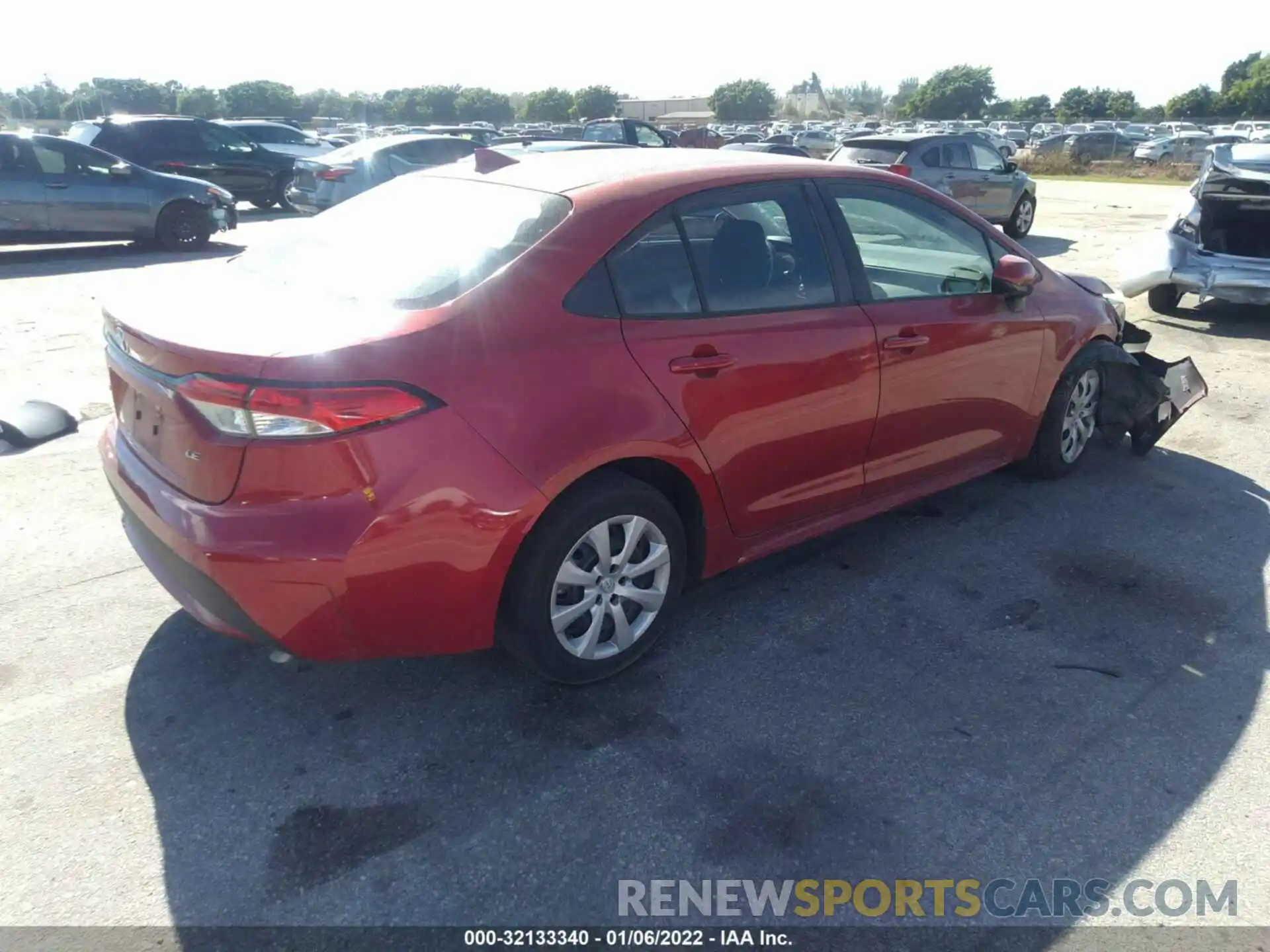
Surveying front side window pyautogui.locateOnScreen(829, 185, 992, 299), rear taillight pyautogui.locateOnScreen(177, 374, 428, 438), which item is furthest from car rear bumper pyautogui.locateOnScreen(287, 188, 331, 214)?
rear taillight pyautogui.locateOnScreen(177, 374, 428, 438)

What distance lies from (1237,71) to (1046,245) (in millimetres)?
84333

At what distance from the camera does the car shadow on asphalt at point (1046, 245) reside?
13.7 meters

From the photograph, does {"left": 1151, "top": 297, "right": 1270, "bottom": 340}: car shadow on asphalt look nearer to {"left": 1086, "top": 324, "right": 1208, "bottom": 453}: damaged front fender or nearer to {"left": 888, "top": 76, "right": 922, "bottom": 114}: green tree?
{"left": 1086, "top": 324, "right": 1208, "bottom": 453}: damaged front fender

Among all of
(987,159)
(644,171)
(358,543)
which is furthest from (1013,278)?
(987,159)

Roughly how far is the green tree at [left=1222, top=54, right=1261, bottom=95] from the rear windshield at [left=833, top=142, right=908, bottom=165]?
80.5 metres

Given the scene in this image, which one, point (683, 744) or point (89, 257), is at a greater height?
point (89, 257)

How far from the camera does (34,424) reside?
5.72 metres

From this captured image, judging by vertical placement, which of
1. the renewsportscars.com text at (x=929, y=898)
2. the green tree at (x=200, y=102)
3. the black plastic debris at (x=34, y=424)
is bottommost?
the renewsportscars.com text at (x=929, y=898)

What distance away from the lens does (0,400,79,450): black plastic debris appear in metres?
5.59

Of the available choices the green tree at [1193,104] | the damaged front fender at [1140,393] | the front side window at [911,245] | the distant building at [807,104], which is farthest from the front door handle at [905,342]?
the distant building at [807,104]

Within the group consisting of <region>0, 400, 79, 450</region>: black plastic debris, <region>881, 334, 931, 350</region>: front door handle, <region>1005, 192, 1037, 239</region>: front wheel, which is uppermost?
<region>881, 334, 931, 350</region>: front door handle

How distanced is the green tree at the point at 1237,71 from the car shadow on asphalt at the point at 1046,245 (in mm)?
77767

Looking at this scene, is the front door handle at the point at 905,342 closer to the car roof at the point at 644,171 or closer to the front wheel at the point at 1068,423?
the car roof at the point at 644,171

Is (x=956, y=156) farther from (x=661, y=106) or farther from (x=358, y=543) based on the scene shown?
(x=661, y=106)
